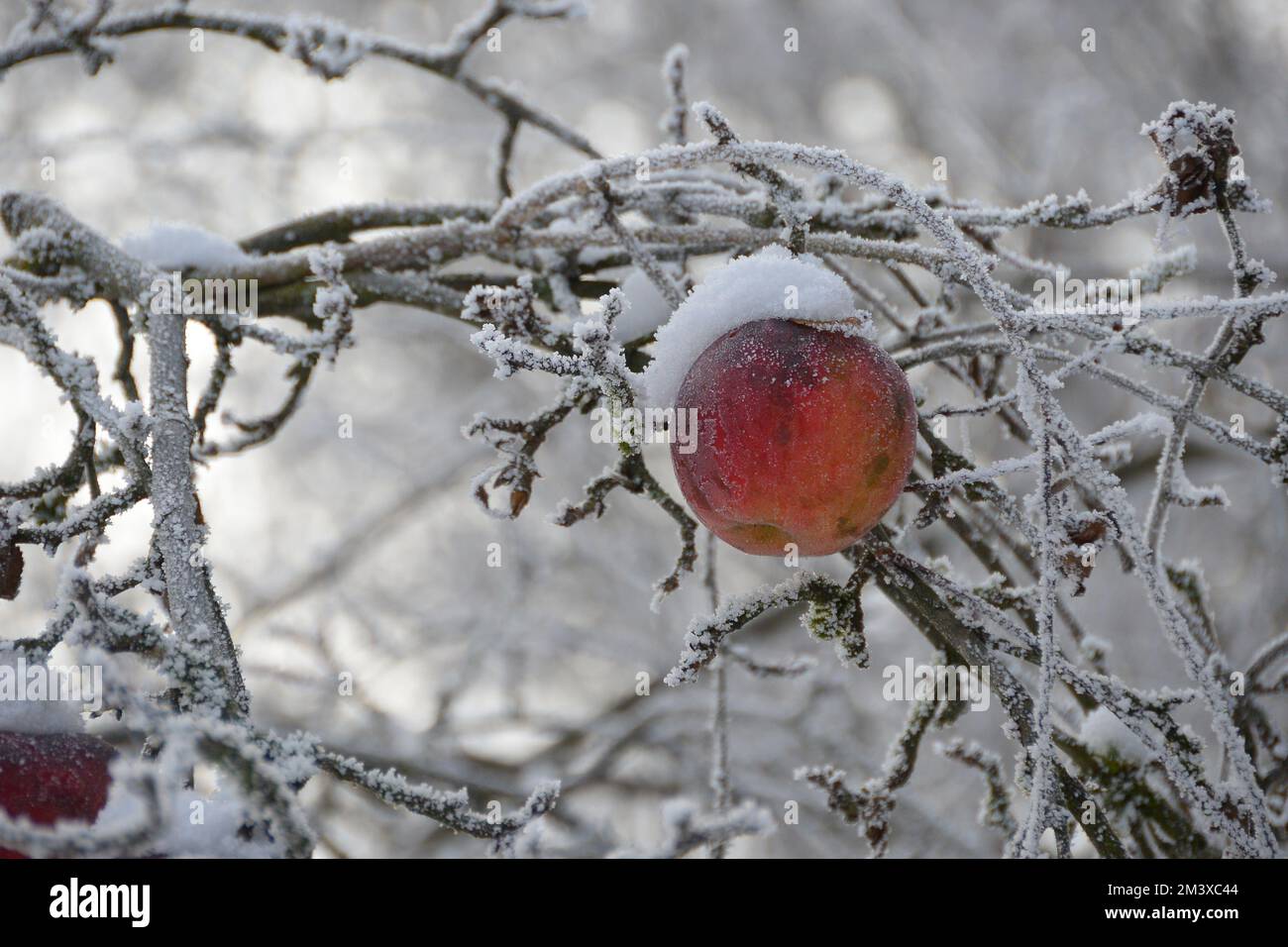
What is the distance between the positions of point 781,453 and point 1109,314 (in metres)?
Result: 0.23

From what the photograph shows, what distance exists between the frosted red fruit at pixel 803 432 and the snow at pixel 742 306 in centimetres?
2

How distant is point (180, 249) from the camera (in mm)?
1015

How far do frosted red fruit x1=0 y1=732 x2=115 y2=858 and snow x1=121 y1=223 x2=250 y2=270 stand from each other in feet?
1.55

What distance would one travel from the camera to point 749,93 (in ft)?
20.7

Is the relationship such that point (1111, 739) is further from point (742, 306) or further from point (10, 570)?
point (10, 570)

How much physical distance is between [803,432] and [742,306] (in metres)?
0.12

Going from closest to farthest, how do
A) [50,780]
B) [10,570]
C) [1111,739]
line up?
[50,780]
[10,570]
[1111,739]

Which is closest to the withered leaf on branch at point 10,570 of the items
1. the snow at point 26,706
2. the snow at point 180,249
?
the snow at point 26,706

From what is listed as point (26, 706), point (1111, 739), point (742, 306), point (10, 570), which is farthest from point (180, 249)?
point (1111, 739)

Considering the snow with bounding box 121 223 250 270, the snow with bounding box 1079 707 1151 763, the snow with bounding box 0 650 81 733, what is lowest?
the snow with bounding box 1079 707 1151 763

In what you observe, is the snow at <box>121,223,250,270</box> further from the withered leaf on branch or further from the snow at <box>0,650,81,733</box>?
the snow at <box>0,650,81,733</box>

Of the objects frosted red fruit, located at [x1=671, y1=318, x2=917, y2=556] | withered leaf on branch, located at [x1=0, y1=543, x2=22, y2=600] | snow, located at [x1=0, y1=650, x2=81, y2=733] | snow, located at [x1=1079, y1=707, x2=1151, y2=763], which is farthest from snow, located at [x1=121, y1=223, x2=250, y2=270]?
snow, located at [x1=1079, y1=707, x2=1151, y2=763]

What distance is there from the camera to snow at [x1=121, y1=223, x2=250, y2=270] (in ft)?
3.31

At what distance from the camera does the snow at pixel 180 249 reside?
1009 millimetres
